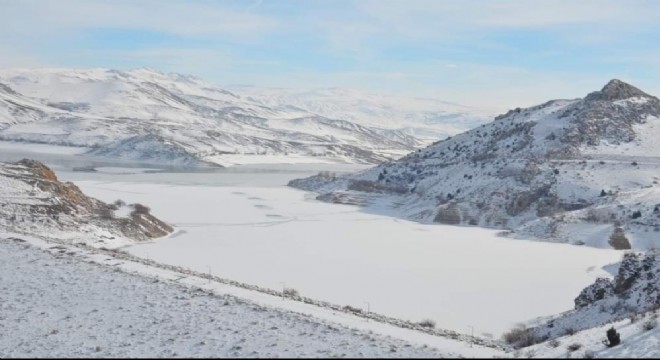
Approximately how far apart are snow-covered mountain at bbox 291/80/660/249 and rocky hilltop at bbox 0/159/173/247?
122 ft

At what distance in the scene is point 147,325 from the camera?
16.8 meters

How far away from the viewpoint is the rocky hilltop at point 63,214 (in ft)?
156

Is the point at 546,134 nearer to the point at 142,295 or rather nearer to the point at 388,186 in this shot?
the point at 388,186

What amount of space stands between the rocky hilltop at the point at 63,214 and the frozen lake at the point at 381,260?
3029 mm

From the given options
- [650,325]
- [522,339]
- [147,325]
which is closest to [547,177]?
[522,339]

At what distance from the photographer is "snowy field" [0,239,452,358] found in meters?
14.4

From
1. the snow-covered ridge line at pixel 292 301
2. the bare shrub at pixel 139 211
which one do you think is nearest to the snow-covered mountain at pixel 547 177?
the bare shrub at pixel 139 211

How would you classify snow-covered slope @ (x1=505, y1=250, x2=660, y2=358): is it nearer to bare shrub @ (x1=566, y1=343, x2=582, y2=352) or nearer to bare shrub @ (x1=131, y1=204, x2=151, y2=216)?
bare shrub @ (x1=566, y1=343, x2=582, y2=352)

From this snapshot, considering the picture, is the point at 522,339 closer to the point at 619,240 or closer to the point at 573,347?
the point at 573,347

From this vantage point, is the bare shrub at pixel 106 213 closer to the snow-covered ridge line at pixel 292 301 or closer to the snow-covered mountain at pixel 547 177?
the snow-covered ridge line at pixel 292 301

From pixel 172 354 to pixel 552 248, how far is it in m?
49.3

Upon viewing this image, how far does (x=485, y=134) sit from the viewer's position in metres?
113

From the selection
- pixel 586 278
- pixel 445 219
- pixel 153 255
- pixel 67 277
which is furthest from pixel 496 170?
pixel 67 277

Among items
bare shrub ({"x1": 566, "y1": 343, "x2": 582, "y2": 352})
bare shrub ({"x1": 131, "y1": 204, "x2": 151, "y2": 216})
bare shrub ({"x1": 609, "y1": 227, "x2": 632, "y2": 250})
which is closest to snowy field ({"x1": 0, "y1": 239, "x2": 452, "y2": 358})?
bare shrub ({"x1": 566, "y1": 343, "x2": 582, "y2": 352})
